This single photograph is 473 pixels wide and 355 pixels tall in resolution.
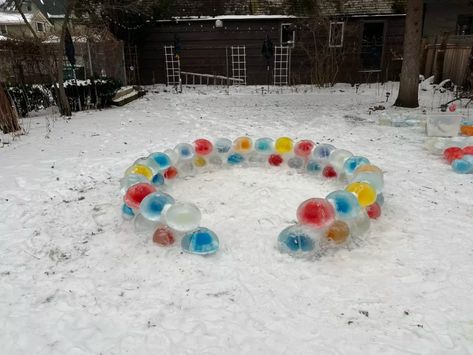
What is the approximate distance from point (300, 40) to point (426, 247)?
12538mm

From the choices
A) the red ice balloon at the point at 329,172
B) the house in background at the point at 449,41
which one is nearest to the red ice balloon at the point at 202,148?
the red ice balloon at the point at 329,172

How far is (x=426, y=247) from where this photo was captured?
10.8 ft

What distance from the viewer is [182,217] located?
10.7 ft

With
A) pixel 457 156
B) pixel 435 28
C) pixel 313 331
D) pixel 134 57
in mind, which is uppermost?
pixel 435 28

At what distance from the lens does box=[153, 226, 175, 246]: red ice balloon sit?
3352mm

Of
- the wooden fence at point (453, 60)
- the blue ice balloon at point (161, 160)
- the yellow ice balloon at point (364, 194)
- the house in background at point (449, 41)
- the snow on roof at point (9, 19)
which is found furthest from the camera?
the snow on roof at point (9, 19)

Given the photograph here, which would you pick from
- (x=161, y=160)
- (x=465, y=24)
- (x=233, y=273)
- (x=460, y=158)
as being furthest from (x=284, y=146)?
(x=465, y=24)

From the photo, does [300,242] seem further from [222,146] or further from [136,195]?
[222,146]

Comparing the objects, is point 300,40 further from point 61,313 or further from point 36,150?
point 61,313

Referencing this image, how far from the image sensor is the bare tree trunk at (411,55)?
8.54m

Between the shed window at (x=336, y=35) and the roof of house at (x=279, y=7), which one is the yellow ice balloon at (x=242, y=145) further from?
the roof of house at (x=279, y=7)

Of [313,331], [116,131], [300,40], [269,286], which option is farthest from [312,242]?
[300,40]

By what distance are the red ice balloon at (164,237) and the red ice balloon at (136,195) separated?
41 cm

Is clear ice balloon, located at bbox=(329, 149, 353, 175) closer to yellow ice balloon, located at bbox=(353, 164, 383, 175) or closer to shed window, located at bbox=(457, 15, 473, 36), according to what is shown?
A: yellow ice balloon, located at bbox=(353, 164, 383, 175)
